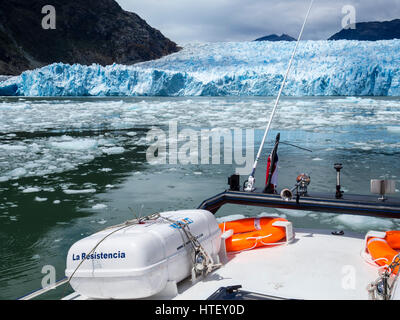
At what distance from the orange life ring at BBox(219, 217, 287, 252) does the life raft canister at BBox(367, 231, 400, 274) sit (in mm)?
649

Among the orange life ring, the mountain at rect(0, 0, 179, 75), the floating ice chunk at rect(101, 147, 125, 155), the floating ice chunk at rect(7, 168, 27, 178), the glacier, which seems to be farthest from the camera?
the mountain at rect(0, 0, 179, 75)

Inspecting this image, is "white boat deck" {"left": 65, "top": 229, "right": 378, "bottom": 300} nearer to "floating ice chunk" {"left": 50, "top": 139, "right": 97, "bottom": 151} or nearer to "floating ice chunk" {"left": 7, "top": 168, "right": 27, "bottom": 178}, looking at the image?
"floating ice chunk" {"left": 7, "top": 168, "right": 27, "bottom": 178}

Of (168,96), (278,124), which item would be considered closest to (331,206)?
(278,124)

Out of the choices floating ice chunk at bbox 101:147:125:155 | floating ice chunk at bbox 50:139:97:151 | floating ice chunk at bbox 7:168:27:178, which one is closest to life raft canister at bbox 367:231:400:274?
floating ice chunk at bbox 7:168:27:178

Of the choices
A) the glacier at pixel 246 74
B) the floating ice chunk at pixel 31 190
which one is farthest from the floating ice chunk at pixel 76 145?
the glacier at pixel 246 74

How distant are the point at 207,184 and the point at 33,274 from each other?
3567 millimetres

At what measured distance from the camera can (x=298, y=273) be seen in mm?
2578

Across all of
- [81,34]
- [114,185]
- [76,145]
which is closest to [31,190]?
[114,185]

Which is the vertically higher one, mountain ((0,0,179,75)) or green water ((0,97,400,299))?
mountain ((0,0,179,75))

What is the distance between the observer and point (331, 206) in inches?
118

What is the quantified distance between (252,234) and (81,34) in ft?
359

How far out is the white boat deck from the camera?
2320 mm

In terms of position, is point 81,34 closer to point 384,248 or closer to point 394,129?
point 394,129
